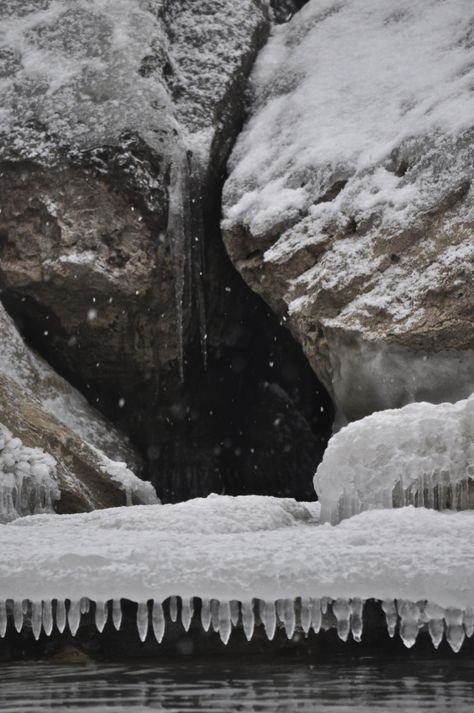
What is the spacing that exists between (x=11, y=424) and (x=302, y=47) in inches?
233

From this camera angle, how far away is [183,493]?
32.4ft

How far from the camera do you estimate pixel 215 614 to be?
4121 millimetres

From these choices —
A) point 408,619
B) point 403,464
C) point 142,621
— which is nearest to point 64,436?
point 403,464

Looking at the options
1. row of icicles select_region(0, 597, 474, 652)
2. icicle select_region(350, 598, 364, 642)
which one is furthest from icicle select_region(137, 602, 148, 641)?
icicle select_region(350, 598, 364, 642)

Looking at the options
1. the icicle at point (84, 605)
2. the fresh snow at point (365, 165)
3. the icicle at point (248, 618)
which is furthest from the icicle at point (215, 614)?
the fresh snow at point (365, 165)

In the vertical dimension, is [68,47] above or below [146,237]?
above

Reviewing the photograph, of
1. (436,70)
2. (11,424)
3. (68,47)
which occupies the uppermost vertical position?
(68,47)

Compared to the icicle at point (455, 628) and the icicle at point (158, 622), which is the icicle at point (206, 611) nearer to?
the icicle at point (158, 622)

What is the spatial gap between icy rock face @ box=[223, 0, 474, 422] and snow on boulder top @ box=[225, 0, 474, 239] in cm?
2

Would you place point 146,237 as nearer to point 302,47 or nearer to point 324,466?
point 302,47

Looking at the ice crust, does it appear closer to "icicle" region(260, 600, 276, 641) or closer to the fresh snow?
"icicle" region(260, 600, 276, 641)

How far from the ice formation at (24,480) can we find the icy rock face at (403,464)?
6.69 feet

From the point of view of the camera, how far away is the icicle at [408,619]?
12.3ft

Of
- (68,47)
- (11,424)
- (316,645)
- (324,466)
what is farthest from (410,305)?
(68,47)
